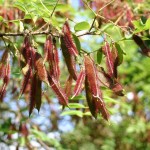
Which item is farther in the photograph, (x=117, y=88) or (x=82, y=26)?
(x=82, y=26)

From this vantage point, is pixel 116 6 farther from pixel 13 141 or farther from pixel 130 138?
pixel 130 138

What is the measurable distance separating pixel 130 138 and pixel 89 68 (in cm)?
711

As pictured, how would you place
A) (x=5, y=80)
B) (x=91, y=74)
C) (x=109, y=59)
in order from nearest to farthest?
(x=91, y=74), (x=109, y=59), (x=5, y=80)

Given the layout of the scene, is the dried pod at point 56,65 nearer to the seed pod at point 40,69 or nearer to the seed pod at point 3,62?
the seed pod at point 40,69

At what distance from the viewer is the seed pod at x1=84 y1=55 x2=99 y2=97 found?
1.51 meters

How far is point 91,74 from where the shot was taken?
5.05ft

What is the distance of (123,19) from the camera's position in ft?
8.78

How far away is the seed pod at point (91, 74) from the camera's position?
4.95ft

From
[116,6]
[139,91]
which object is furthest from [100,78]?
[139,91]

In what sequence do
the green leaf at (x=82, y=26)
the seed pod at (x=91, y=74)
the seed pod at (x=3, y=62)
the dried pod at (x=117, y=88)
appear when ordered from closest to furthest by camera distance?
1. the seed pod at (x=91, y=74)
2. the dried pod at (x=117, y=88)
3. the green leaf at (x=82, y=26)
4. the seed pod at (x=3, y=62)

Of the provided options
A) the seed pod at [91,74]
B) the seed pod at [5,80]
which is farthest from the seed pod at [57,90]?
the seed pod at [5,80]

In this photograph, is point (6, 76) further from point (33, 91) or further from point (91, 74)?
point (91, 74)

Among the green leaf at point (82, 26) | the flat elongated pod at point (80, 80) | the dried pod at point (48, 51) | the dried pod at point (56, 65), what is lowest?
the flat elongated pod at point (80, 80)

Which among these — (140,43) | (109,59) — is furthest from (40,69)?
(140,43)
